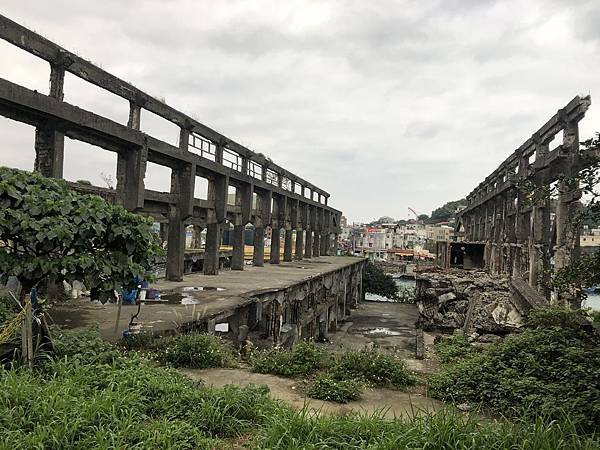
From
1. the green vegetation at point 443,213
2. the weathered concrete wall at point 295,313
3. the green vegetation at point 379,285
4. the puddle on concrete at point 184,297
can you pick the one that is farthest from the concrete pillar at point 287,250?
the green vegetation at point 443,213

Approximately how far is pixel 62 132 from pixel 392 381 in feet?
31.8

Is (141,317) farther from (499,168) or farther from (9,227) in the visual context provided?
(499,168)

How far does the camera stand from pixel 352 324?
96.1 feet

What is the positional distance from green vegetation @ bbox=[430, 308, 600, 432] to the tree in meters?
4.72

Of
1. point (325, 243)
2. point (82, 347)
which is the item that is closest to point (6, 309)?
point (82, 347)

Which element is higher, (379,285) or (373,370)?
(373,370)

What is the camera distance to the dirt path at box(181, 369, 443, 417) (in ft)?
17.2

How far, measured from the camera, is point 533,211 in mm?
15969

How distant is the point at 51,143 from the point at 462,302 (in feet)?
57.8

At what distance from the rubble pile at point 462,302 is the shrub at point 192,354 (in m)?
11.1

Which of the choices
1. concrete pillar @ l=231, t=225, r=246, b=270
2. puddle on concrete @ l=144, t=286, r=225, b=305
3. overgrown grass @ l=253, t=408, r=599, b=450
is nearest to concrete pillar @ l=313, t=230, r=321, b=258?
concrete pillar @ l=231, t=225, r=246, b=270

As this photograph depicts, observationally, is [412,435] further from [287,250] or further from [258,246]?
[287,250]

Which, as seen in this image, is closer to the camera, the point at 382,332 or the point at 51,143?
the point at 51,143

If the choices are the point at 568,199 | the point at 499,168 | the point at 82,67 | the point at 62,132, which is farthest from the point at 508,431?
the point at 499,168
